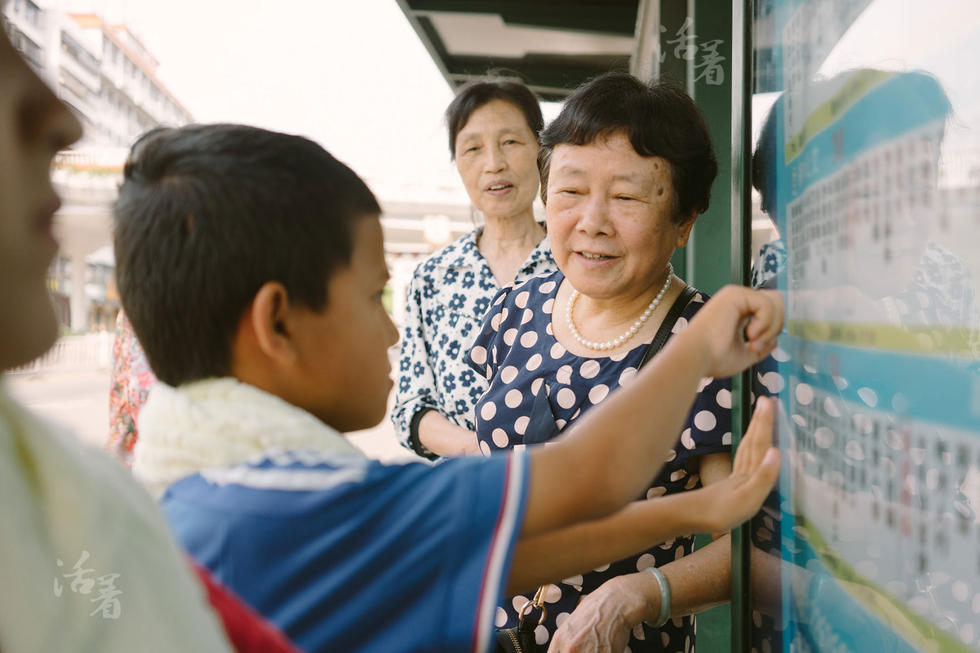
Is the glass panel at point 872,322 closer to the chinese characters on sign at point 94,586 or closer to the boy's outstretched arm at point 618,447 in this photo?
the boy's outstretched arm at point 618,447

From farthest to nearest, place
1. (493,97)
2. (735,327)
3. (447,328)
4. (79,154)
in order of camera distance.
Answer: (493,97), (447,328), (735,327), (79,154)

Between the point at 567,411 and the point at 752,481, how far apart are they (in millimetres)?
554

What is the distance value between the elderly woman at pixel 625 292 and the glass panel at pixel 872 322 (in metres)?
0.14

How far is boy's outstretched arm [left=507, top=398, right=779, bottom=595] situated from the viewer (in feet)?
3.38

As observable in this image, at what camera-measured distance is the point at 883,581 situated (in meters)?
0.96

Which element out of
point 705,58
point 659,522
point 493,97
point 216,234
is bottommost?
point 659,522

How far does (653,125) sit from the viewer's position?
4.97ft

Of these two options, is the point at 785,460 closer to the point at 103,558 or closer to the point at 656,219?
the point at 656,219

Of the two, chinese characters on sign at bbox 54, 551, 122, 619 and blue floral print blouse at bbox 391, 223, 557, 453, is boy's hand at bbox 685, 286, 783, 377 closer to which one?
chinese characters on sign at bbox 54, 551, 122, 619

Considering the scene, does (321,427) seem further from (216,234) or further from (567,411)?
(567,411)

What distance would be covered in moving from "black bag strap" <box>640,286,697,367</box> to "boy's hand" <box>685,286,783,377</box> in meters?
0.47

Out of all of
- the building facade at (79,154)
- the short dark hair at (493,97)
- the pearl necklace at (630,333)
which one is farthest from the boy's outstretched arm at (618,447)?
the short dark hair at (493,97)

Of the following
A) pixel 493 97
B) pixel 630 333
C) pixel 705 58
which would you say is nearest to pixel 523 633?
pixel 630 333

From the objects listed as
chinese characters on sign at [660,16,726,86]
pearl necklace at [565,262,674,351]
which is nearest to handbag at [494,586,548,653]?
pearl necklace at [565,262,674,351]
